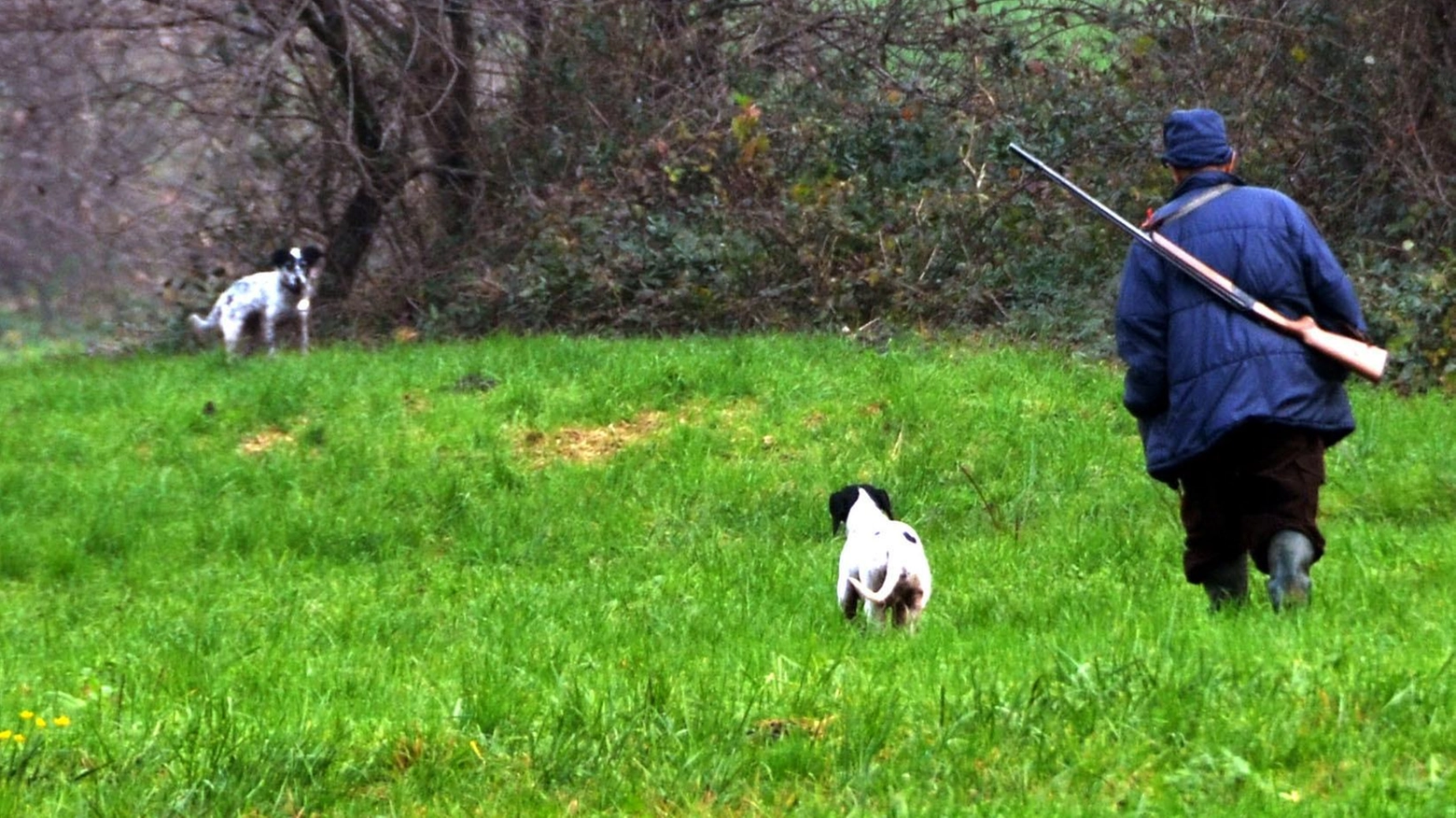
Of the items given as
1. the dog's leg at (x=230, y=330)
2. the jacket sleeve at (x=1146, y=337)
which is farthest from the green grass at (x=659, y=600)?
the dog's leg at (x=230, y=330)

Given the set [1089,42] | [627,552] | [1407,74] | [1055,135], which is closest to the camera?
[627,552]

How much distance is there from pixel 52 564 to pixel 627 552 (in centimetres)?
284

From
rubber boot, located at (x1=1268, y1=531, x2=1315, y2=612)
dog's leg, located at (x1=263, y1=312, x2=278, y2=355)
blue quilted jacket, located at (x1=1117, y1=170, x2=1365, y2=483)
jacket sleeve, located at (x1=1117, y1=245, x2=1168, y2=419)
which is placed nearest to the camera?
blue quilted jacket, located at (x1=1117, y1=170, x2=1365, y2=483)

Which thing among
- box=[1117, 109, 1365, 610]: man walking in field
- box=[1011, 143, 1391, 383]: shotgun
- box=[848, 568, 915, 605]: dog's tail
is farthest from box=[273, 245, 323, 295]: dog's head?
box=[1011, 143, 1391, 383]: shotgun

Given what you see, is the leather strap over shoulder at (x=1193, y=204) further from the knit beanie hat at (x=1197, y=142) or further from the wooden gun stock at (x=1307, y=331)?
the wooden gun stock at (x=1307, y=331)

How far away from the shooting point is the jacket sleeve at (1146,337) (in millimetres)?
5801

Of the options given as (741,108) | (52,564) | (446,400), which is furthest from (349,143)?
(52,564)

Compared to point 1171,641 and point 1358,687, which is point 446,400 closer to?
point 1171,641

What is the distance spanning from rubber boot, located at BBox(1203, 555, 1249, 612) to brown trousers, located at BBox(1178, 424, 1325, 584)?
0.34 ft

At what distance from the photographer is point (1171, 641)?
541cm

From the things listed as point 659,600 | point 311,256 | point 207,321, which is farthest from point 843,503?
point 207,321

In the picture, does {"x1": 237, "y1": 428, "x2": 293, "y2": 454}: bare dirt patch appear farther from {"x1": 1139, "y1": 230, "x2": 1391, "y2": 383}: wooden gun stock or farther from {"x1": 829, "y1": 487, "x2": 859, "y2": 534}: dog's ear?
{"x1": 1139, "y1": 230, "x2": 1391, "y2": 383}: wooden gun stock

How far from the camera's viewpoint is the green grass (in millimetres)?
4527

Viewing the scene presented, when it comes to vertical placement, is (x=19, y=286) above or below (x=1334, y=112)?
below
